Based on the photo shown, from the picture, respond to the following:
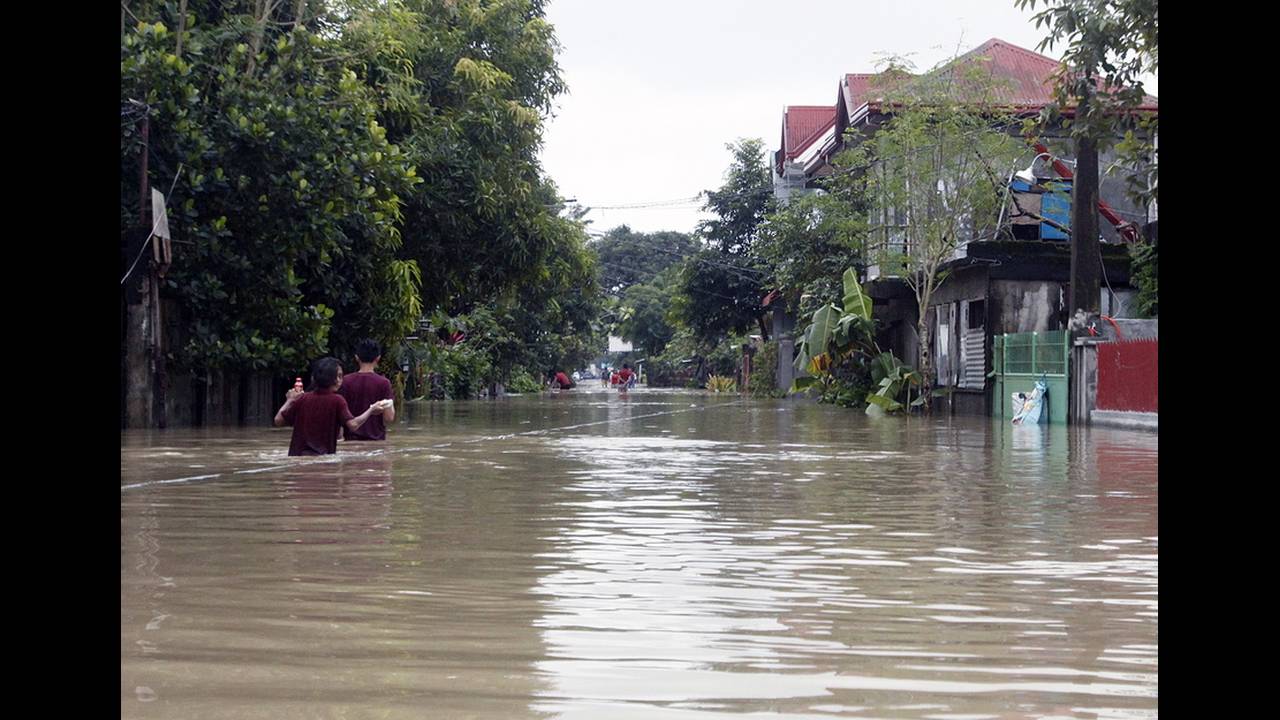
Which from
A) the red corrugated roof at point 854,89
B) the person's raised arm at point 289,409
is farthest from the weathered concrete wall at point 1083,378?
the person's raised arm at point 289,409

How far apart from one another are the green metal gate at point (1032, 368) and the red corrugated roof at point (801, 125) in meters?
22.5

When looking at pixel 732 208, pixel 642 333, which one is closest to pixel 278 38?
pixel 732 208

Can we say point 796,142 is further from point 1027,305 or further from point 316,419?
point 316,419

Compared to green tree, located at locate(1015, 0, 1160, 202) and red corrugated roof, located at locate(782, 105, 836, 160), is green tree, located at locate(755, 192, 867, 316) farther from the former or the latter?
green tree, located at locate(1015, 0, 1160, 202)

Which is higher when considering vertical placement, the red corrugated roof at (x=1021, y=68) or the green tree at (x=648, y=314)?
the red corrugated roof at (x=1021, y=68)

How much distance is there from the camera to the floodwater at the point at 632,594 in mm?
4355

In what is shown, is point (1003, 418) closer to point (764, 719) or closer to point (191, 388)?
point (191, 388)

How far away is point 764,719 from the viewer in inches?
160

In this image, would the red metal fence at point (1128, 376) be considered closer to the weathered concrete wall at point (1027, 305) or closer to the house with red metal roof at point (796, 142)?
the weathered concrete wall at point (1027, 305)

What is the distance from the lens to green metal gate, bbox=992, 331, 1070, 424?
91.2 ft

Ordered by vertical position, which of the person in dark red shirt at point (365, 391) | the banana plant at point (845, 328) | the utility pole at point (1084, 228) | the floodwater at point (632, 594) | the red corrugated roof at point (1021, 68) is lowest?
the floodwater at point (632, 594)

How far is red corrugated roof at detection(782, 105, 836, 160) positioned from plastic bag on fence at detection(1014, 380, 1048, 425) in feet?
83.6

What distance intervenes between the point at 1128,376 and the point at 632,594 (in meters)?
20.4

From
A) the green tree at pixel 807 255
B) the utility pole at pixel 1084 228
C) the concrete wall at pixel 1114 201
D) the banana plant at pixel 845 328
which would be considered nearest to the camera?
the utility pole at pixel 1084 228
